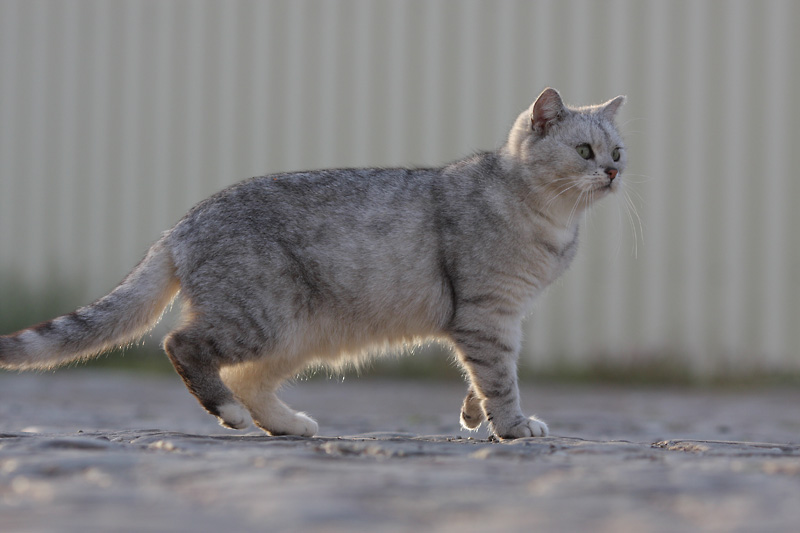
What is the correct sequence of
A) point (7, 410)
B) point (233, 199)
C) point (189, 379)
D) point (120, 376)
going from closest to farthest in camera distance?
point (189, 379) → point (233, 199) → point (7, 410) → point (120, 376)

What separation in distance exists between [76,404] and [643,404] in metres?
4.18

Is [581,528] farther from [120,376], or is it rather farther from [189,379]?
[120,376]

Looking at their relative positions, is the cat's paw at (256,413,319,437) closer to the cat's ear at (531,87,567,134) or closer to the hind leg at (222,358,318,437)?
the hind leg at (222,358,318,437)

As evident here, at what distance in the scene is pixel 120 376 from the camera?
8.71 meters

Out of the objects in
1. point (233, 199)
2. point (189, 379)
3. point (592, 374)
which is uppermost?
point (233, 199)

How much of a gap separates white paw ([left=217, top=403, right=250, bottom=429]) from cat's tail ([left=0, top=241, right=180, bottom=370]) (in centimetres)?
61

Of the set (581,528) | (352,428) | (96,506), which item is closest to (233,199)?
(352,428)

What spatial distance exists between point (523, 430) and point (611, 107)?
1830mm

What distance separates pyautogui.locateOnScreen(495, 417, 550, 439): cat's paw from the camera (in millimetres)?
3828

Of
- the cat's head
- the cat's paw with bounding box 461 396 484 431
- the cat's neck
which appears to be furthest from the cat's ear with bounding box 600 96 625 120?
the cat's paw with bounding box 461 396 484 431

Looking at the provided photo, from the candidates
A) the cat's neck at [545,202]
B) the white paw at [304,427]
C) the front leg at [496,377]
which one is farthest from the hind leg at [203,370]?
the cat's neck at [545,202]

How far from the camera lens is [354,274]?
395 centimetres

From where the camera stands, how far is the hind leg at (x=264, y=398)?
4.12 meters

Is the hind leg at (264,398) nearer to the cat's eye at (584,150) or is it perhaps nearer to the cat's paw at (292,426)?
the cat's paw at (292,426)
